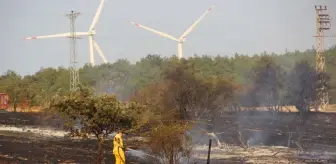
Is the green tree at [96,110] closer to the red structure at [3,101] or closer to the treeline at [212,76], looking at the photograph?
the treeline at [212,76]

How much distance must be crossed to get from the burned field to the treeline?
4.15 metres

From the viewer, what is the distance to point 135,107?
83.2 feet

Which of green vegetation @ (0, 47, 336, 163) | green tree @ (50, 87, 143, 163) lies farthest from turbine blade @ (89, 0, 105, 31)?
green tree @ (50, 87, 143, 163)

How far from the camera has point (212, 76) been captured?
216 feet

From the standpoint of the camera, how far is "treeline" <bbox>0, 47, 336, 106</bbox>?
259 feet

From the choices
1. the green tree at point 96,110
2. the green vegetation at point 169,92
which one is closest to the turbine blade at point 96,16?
the green vegetation at point 169,92

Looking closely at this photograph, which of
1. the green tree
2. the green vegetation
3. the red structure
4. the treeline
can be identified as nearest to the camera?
the green tree

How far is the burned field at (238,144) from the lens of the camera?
40.2 meters

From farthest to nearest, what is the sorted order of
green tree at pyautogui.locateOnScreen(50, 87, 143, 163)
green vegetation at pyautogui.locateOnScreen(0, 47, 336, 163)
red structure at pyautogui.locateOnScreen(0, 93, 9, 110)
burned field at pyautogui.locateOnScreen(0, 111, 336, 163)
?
red structure at pyautogui.locateOnScreen(0, 93, 9, 110) < burned field at pyautogui.locateOnScreen(0, 111, 336, 163) < green vegetation at pyautogui.locateOnScreen(0, 47, 336, 163) < green tree at pyautogui.locateOnScreen(50, 87, 143, 163)

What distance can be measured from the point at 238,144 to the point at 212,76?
14430mm

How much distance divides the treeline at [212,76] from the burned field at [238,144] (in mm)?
4155

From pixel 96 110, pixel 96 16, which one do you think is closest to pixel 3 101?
pixel 96 16

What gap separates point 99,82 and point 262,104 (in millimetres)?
38222

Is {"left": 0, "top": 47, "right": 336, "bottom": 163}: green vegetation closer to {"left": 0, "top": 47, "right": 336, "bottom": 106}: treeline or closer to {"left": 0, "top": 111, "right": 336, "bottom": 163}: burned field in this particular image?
{"left": 0, "top": 47, "right": 336, "bottom": 106}: treeline
